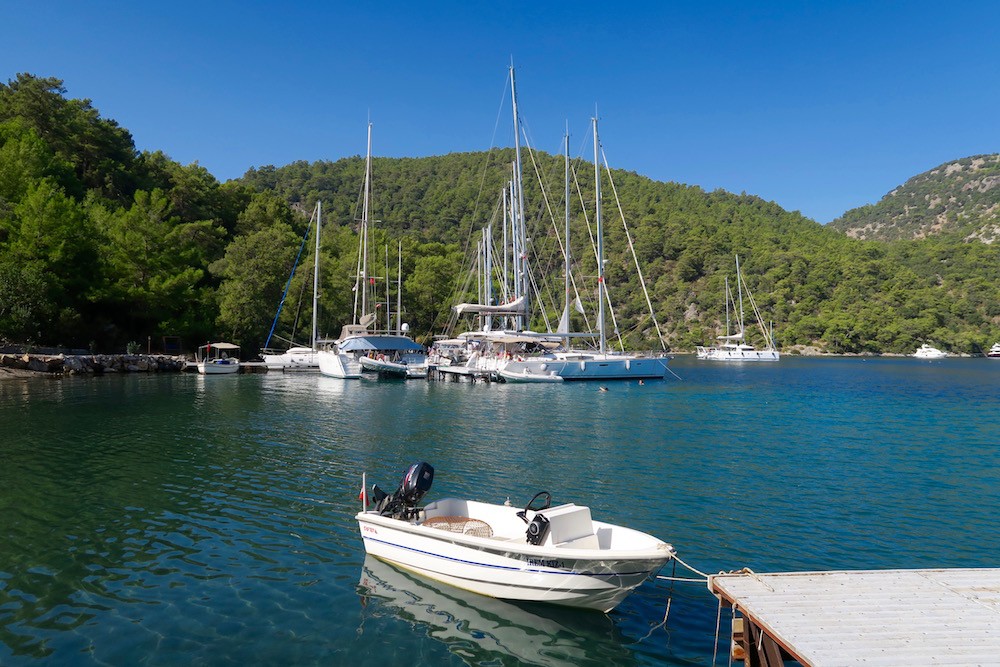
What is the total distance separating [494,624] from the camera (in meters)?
9.07

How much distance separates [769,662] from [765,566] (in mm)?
4405

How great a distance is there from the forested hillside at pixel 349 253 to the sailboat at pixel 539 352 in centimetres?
536

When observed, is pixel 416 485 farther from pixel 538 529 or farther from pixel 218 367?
pixel 218 367

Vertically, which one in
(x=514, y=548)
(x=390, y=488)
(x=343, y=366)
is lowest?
(x=390, y=488)

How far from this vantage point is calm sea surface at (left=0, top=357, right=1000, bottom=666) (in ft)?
28.1

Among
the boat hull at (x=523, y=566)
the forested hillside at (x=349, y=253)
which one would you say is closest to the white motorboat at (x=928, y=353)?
the forested hillside at (x=349, y=253)

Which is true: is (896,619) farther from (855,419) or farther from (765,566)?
(855,419)

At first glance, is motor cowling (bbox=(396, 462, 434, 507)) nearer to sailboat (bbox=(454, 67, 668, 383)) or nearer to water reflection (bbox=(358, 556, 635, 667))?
water reflection (bbox=(358, 556, 635, 667))

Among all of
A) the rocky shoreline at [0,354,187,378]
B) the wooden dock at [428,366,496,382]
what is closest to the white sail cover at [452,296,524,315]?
the wooden dock at [428,366,496,382]

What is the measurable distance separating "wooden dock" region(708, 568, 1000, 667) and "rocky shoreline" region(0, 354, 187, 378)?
55.7m

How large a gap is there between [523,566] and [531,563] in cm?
15

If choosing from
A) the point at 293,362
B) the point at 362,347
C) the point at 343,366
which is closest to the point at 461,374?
the point at 362,347

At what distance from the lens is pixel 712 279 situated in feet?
473

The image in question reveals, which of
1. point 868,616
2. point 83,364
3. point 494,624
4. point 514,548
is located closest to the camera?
point 868,616
